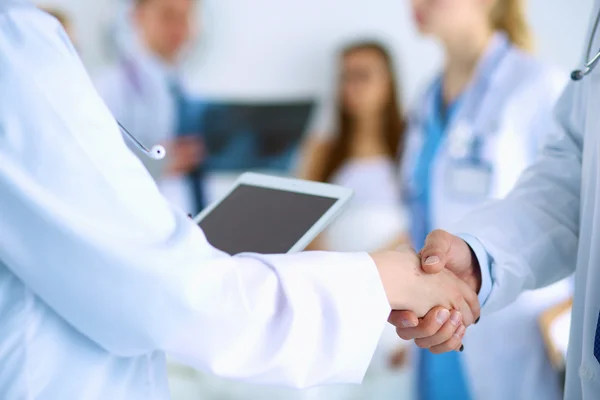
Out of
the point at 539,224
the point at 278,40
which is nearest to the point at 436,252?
the point at 539,224

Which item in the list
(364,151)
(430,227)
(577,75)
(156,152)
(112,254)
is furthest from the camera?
(364,151)

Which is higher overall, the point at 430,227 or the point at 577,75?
the point at 577,75

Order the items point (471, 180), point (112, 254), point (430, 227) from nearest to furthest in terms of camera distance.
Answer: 1. point (112, 254)
2. point (471, 180)
3. point (430, 227)

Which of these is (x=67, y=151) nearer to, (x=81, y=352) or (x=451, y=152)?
(x=81, y=352)

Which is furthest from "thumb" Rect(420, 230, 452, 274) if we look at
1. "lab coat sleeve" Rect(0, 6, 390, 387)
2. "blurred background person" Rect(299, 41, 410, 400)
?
"blurred background person" Rect(299, 41, 410, 400)

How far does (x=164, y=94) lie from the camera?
254 cm

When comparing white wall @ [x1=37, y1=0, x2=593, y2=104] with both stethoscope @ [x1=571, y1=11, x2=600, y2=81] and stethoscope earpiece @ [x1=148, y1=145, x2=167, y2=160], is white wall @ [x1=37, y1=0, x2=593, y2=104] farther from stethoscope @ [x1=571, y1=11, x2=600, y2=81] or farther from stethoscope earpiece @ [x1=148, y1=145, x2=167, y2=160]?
stethoscope earpiece @ [x1=148, y1=145, x2=167, y2=160]

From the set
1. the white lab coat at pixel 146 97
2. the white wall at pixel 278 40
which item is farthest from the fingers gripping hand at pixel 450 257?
the white lab coat at pixel 146 97

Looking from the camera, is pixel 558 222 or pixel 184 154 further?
pixel 184 154

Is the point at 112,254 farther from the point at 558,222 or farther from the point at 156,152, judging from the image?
the point at 558,222

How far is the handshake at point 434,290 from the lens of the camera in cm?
94

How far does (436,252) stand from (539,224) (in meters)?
0.21

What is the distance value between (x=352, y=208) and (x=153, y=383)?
167cm

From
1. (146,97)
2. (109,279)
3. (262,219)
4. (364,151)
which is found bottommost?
(364,151)
